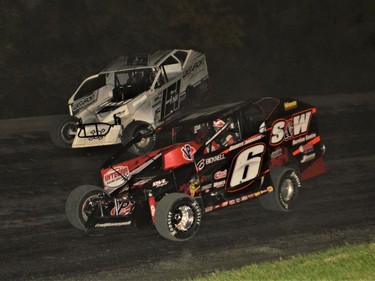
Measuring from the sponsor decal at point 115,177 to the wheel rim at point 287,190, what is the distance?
2370 millimetres

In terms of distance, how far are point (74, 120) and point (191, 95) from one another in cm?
280

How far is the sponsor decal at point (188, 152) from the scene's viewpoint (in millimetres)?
11156

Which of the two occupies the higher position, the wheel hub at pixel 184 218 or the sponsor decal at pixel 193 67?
the sponsor decal at pixel 193 67

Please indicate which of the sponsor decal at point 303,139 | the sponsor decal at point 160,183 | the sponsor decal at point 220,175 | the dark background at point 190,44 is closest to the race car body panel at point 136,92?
the dark background at point 190,44

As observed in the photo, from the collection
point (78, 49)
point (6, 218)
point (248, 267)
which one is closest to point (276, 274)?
point (248, 267)

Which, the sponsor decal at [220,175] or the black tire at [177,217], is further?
the sponsor decal at [220,175]

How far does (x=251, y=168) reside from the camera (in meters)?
11.7

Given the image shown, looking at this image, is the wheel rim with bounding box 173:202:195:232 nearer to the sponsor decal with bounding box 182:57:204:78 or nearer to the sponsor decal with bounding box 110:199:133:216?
the sponsor decal with bounding box 110:199:133:216

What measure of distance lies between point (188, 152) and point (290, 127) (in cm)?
203

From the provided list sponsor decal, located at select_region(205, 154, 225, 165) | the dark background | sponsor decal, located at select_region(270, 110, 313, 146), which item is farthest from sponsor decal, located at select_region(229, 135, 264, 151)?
the dark background

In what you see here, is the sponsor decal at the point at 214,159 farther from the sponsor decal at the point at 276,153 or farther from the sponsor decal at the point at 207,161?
the sponsor decal at the point at 276,153

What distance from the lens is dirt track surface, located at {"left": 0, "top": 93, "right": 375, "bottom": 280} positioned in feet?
32.6

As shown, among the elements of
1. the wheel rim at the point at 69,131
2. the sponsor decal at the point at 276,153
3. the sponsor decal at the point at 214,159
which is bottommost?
the sponsor decal at the point at 276,153

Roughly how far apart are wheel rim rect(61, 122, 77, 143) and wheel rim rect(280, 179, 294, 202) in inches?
240
